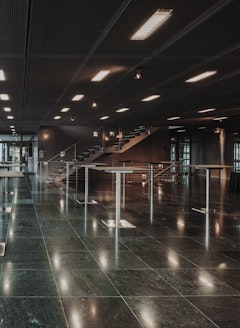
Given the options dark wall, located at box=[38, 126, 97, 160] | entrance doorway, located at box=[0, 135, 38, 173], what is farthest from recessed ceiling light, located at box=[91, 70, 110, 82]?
entrance doorway, located at box=[0, 135, 38, 173]

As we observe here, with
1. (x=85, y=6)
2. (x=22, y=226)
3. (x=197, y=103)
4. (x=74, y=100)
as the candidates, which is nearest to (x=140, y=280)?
(x=85, y=6)

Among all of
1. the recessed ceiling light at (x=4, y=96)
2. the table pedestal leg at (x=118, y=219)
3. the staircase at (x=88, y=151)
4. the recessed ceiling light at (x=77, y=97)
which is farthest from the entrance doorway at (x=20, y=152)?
the table pedestal leg at (x=118, y=219)

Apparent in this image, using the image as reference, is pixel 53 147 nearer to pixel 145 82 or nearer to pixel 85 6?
pixel 145 82

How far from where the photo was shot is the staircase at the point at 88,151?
2088 cm

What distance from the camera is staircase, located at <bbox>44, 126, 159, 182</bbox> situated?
20.9 meters

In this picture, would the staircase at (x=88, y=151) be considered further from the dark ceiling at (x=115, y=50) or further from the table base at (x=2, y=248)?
the table base at (x=2, y=248)

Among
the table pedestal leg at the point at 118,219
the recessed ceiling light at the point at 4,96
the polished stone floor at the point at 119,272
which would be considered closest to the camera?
the polished stone floor at the point at 119,272

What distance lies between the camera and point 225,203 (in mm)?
10758

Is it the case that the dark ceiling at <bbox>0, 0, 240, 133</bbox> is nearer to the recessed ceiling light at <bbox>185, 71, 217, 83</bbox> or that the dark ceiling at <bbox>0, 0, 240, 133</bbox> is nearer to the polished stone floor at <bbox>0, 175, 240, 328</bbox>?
the recessed ceiling light at <bbox>185, 71, 217, 83</bbox>

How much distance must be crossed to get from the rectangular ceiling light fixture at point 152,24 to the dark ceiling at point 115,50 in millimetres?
83

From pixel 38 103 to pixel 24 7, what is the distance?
8.27m

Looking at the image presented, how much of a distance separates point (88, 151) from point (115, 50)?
16.1m

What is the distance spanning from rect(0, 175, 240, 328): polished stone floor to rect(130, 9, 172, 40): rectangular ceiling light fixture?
2826 millimetres

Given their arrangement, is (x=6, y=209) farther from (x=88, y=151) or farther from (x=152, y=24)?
(x=88, y=151)
